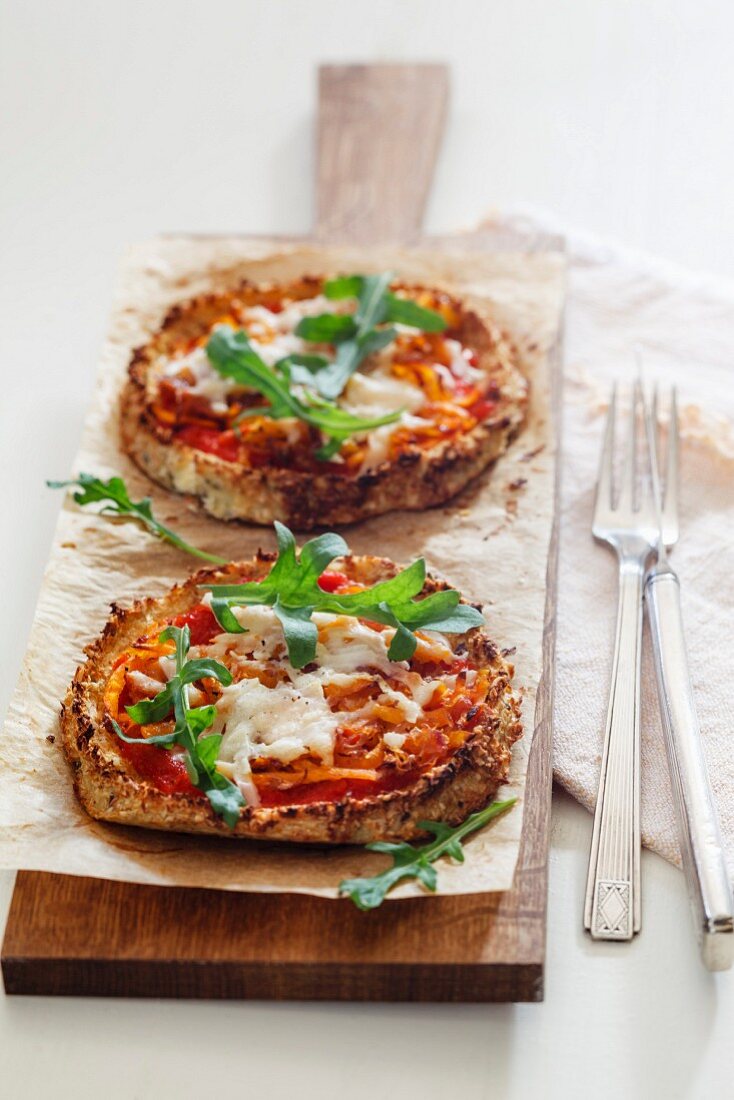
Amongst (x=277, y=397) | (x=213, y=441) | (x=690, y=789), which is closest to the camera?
(x=690, y=789)

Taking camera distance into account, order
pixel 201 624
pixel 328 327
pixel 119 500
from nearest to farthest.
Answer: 1. pixel 201 624
2. pixel 119 500
3. pixel 328 327

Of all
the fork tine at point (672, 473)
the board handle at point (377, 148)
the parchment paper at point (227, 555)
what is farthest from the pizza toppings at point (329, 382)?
the board handle at point (377, 148)

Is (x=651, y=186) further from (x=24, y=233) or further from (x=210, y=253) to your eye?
(x=24, y=233)

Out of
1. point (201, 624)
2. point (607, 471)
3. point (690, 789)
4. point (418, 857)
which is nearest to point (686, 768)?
point (690, 789)

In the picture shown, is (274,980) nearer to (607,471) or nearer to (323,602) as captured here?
(323,602)

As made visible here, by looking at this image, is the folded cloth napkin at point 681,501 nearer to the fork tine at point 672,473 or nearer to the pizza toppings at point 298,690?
the fork tine at point 672,473

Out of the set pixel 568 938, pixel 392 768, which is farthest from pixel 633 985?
pixel 392 768
